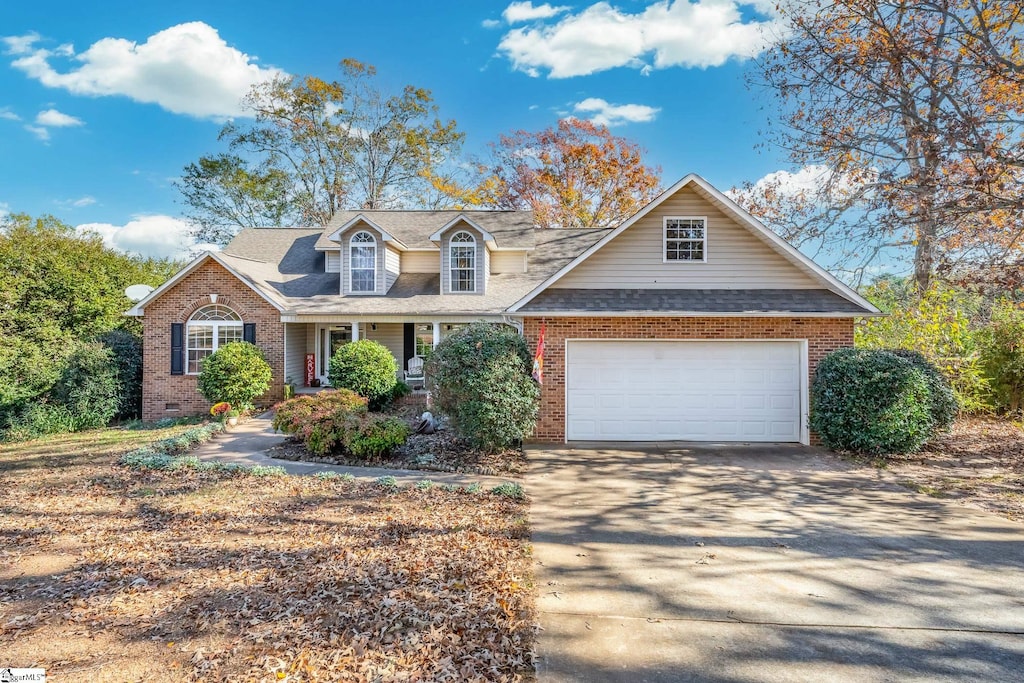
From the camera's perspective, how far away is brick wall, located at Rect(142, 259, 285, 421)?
14953 mm

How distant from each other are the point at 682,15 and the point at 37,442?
18.2 m

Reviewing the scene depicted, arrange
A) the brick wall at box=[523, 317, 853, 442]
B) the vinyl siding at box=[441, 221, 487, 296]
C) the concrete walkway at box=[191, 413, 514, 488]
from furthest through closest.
A: 1. the vinyl siding at box=[441, 221, 487, 296]
2. the brick wall at box=[523, 317, 853, 442]
3. the concrete walkway at box=[191, 413, 514, 488]

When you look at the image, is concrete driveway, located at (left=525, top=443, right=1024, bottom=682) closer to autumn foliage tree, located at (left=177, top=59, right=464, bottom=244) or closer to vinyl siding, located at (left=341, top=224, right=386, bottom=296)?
vinyl siding, located at (left=341, top=224, right=386, bottom=296)

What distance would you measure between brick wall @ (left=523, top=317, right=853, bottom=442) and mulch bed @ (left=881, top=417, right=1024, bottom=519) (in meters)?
1.94

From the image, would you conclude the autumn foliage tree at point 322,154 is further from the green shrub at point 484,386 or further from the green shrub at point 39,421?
the green shrub at point 484,386

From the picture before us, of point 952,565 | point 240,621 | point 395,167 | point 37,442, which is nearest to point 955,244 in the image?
point 952,565

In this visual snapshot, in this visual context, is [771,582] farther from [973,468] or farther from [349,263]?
[349,263]

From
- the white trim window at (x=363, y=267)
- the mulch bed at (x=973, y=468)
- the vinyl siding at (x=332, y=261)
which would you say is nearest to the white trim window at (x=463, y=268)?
the white trim window at (x=363, y=267)

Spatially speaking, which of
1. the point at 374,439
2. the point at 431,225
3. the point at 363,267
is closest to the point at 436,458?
the point at 374,439

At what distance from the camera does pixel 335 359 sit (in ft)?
46.6

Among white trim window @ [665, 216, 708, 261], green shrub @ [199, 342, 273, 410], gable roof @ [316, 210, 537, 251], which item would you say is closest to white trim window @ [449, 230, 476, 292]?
gable roof @ [316, 210, 537, 251]

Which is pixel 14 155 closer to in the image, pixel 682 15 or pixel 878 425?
pixel 682 15

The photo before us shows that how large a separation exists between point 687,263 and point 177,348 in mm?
14337

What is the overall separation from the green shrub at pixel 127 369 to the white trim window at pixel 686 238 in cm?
1516
